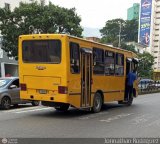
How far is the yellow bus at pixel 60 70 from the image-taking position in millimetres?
14664

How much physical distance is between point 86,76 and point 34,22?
24.1m

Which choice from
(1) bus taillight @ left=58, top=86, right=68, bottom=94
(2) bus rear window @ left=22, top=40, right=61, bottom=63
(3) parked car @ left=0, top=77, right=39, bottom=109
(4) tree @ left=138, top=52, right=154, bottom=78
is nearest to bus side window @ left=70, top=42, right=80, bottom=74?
(2) bus rear window @ left=22, top=40, right=61, bottom=63

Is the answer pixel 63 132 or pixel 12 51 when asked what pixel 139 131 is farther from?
pixel 12 51

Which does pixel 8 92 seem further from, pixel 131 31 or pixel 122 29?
pixel 131 31

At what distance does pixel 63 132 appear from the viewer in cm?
1118

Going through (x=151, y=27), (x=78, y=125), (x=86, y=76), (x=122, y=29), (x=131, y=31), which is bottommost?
(x=78, y=125)

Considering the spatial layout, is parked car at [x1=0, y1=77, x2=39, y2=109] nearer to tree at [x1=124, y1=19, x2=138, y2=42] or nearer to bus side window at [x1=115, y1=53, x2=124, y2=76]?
bus side window at [x1=115, y1=53, x2=124, y2=76]

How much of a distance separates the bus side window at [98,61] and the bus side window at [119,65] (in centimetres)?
199

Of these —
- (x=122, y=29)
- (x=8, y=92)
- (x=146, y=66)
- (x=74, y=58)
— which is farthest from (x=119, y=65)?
(x=122, y=29)

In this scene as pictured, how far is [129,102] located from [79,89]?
22.6 ft

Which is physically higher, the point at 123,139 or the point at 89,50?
the point at 89,50

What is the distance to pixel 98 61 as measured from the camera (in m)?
17.1

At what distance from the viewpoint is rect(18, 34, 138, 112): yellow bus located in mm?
14664

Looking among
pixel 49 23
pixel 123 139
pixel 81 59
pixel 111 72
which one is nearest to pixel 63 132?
pixel 123 139
